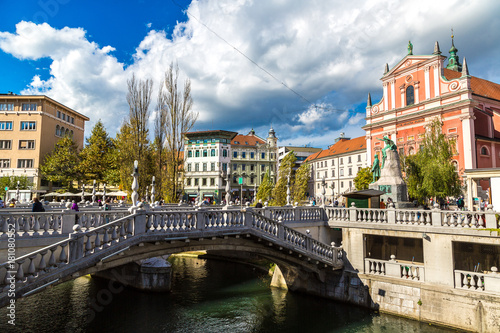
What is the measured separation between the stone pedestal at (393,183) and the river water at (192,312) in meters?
9.19

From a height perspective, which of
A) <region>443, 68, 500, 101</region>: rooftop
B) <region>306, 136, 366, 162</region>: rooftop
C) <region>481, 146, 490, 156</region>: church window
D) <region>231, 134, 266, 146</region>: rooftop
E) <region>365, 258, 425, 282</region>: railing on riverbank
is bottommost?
<region>365, 258, 425, 282</region>: railing on riverbank

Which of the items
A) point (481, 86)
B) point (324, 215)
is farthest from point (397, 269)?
point (481, 86)

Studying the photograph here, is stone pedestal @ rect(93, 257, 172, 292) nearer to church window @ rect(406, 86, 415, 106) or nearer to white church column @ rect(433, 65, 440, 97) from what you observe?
white church column @ rect(433, 65, 440, 97)

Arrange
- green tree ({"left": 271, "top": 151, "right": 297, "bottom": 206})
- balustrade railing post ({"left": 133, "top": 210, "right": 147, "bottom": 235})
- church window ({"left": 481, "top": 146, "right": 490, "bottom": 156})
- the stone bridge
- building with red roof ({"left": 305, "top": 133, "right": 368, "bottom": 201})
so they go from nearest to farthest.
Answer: the stone bridge, balustrade railing post ({"left": 133, "top": 210, "right": 147, "bottom": 235}), green tree ({"left": 271, "top": 151, "right": 297, "bottom": 206}), church window ({"left": 481, "top": 146, "right": 490, "bottom": 156}), building with red roof ({"left": 305, "top": 133, "right": 368, "bottom": 201})

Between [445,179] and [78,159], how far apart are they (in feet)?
148

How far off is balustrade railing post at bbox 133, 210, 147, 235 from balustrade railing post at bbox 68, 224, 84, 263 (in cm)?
184

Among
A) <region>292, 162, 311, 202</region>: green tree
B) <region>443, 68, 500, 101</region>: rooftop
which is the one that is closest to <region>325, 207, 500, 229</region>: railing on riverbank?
<region>292, 162, 311, 202</region>: green tree

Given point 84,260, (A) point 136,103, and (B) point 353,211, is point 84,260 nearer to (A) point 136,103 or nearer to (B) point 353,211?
(B) point 353,211

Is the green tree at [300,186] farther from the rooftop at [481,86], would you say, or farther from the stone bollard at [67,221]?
the rooftop at [481,86]

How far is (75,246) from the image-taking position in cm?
987

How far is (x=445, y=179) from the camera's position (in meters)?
28.5

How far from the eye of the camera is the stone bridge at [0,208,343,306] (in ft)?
30.4

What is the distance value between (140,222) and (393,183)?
18.5 meters

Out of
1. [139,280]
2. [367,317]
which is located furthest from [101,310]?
[367,317]
